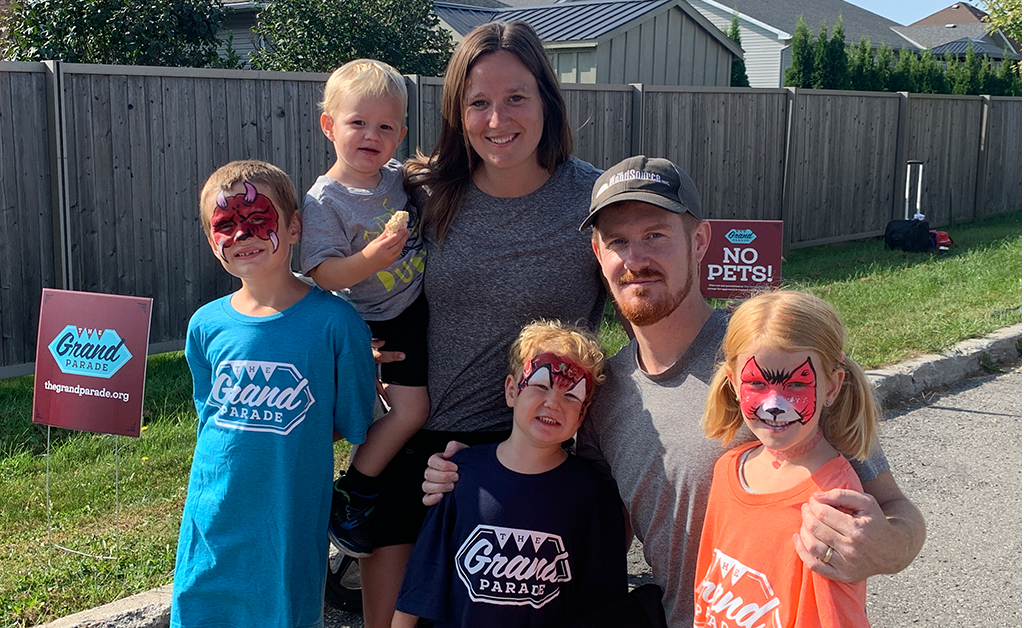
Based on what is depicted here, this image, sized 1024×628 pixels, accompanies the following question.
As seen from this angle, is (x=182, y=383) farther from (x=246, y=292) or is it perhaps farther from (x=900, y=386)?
(x=900, y=386)

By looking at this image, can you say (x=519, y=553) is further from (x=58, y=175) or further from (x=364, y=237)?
(x=58, y=175)

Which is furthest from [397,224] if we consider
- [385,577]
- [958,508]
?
[958,508]

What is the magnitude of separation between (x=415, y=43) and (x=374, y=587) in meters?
10.9

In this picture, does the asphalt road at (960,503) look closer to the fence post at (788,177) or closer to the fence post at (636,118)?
the fence post at (636,118)

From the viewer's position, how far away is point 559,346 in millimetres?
2656

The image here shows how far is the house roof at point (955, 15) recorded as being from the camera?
191ft

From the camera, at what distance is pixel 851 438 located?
2.24 metres

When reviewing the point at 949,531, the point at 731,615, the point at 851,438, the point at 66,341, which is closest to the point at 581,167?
the point at 851,438

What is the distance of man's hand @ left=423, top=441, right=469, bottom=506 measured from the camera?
272cm

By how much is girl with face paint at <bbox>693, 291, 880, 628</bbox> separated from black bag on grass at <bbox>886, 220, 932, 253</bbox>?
450 inches

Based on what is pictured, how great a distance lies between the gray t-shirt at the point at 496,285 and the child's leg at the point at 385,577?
0.42 m

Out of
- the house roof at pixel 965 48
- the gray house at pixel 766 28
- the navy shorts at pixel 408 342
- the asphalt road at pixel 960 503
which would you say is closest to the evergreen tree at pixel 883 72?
the gray house at pixel 766 28

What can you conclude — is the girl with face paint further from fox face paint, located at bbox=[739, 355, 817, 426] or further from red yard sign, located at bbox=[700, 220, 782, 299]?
red yard sign, located at bbox=[700, 220, 782, 299]

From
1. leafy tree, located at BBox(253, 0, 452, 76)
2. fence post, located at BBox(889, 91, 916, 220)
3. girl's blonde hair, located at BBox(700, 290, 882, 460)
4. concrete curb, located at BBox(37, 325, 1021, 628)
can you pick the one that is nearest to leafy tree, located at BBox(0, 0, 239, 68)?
leafy tree, located at BBox(253, 0, 452, 76)
